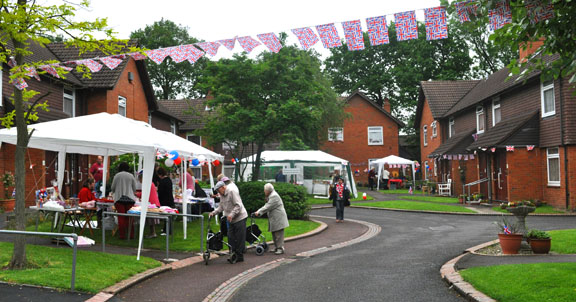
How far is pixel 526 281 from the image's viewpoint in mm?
7098

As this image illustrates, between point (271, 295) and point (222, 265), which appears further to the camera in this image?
point (222, 265)

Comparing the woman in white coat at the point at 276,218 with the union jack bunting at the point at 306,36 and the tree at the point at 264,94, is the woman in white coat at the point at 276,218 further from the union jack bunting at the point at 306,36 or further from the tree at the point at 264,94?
the tree at the point at 264,94

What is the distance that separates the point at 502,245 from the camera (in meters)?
10.3

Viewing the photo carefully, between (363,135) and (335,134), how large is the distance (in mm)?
3659

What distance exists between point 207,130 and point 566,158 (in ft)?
53.0

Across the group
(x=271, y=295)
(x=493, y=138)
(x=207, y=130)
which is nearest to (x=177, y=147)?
(x=271, y=295)

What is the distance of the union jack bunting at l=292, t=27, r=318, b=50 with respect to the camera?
1046 centimetres

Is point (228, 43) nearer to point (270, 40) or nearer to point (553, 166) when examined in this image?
point (270, 40)

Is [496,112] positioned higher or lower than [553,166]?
higher

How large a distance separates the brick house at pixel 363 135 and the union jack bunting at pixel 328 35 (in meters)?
37.0

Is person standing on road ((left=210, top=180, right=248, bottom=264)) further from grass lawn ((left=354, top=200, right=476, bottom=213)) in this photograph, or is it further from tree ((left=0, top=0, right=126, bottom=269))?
grass lawn ((left=354, top=200, right=476, bottom=213))

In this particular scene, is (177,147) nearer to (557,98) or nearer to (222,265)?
(222,265)

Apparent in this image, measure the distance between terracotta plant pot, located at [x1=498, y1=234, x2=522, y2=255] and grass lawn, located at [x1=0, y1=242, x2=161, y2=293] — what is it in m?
6.88

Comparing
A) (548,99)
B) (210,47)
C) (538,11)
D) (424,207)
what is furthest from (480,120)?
(538,11)
